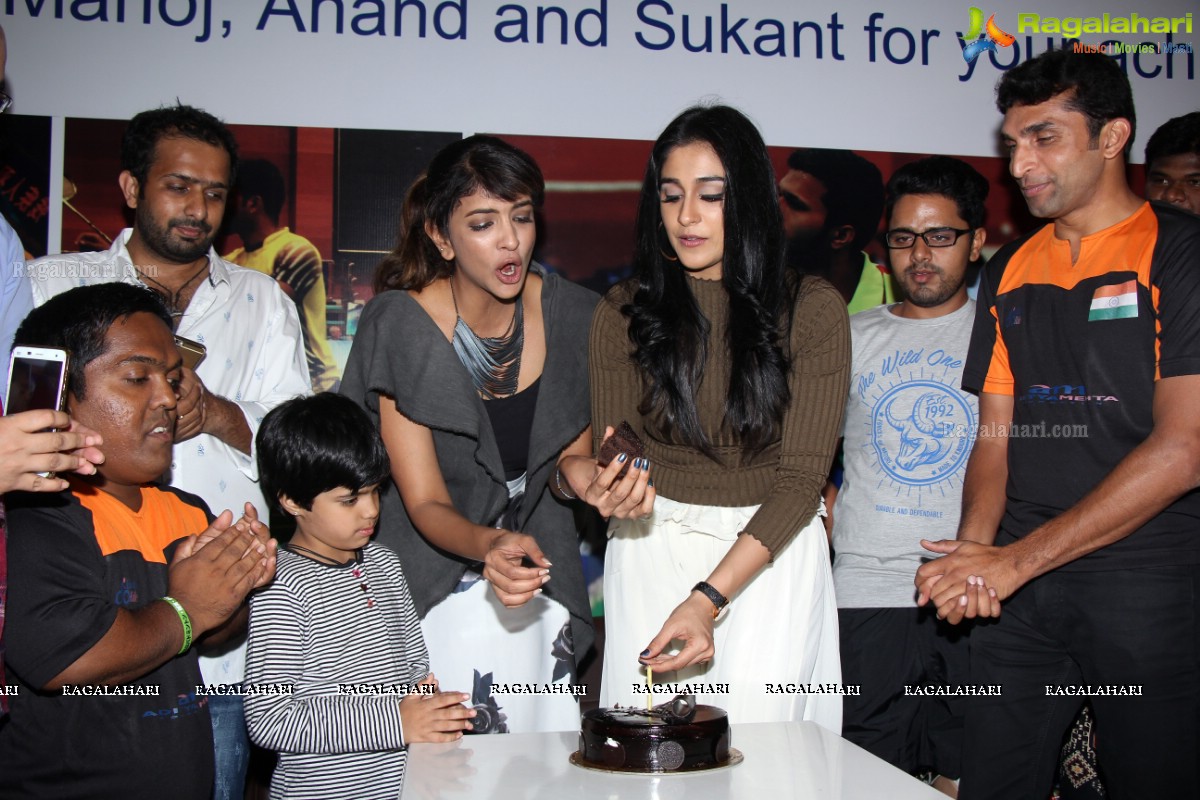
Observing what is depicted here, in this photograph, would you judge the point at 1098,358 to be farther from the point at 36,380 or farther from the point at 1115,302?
the point at 36,380

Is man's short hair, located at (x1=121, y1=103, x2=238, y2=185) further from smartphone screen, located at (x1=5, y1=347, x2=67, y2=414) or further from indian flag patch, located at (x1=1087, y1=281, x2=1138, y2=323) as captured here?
indian flag patch, located at (x1=1087, y1=281, x2=1138, y2=323)

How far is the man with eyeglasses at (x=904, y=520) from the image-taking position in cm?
330

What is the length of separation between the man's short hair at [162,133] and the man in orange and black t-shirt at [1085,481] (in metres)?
2.31

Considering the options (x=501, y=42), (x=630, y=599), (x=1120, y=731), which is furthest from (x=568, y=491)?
(x=501, y=42)

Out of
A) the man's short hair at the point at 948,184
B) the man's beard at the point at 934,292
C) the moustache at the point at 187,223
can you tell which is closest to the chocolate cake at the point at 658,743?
the man's beard at the point at 934,292

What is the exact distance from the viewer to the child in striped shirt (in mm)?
2330

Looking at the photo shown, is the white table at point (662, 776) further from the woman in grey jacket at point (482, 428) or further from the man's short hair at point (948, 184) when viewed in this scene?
the man's short hair at point (948, 184)

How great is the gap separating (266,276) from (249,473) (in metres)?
0.68

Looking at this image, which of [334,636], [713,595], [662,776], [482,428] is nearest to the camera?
[662,776]

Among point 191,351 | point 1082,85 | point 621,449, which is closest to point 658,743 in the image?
point 621,449

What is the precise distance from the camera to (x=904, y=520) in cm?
330

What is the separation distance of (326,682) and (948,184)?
8.21 feet

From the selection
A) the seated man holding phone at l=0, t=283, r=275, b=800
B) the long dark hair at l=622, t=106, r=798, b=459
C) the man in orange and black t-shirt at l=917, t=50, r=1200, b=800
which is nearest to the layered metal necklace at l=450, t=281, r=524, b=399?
the long dark hair at l=622, t=106, r=798, b=459

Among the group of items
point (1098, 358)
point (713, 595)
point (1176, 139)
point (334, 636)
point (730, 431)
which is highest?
point (1176, 139)
